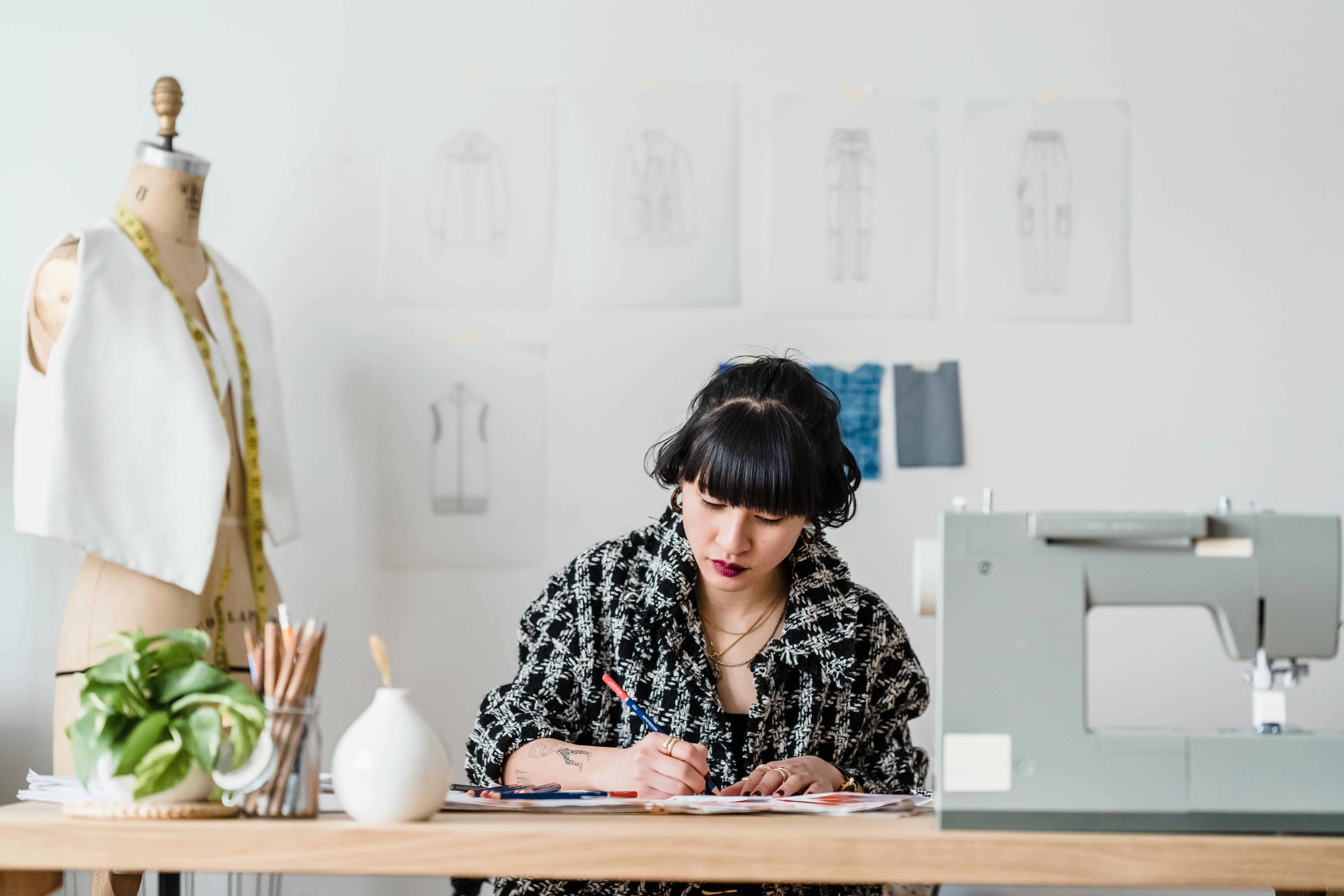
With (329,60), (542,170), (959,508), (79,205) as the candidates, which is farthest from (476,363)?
(959,508)

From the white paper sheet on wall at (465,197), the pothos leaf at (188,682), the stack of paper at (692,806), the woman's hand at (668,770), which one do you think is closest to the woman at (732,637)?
the woman's hand at (668,770)

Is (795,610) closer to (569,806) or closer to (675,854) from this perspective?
(569,806)

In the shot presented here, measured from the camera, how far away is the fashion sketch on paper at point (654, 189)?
266 centimetres

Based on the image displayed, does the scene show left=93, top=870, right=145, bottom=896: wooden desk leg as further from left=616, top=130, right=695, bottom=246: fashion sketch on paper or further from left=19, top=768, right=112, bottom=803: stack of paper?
left=616, top=130, right=695, bottom=246: fashion sketch on paper

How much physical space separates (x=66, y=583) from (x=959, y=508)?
2.05 metres

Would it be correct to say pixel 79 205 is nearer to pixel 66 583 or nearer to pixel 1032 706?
pixel 66 583

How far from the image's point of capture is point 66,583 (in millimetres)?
2596

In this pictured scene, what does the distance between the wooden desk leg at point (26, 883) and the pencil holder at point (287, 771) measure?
0.24 metres

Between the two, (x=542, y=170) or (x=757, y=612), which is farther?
(x=542, y=170)

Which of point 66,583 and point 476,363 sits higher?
point 476,363

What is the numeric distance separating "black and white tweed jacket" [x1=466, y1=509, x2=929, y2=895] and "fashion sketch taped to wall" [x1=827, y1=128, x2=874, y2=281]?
0.94m

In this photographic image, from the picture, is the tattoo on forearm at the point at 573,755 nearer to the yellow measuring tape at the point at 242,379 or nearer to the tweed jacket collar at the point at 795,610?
the tweed jacket collar at the point at 795,610

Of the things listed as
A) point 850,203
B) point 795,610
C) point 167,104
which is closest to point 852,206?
point 850,203

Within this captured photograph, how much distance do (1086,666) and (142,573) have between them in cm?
145
